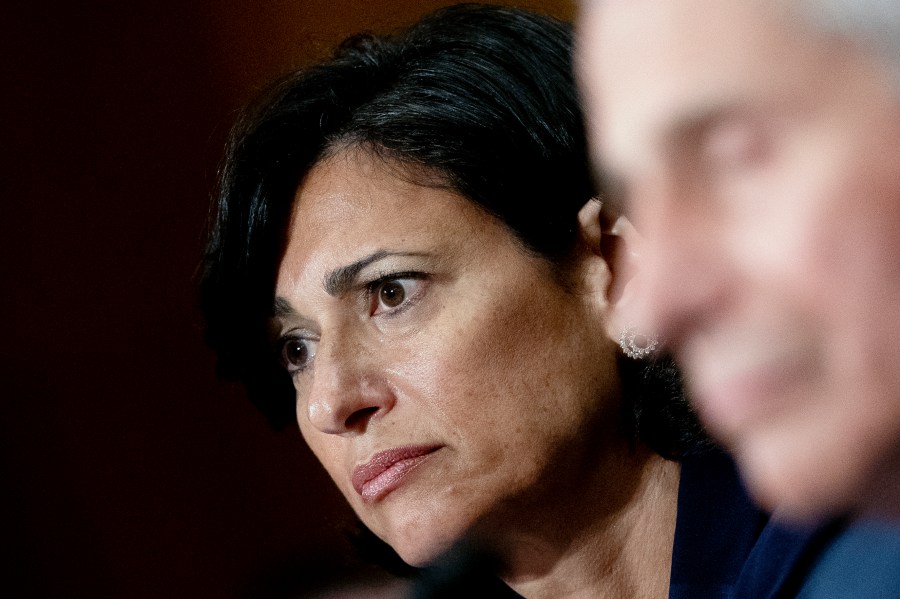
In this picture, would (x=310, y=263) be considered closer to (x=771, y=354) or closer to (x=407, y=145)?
(x=407, y=145)

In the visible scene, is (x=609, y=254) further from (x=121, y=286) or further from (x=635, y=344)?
(x=121, y=286)

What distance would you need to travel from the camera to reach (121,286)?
3.41 feet

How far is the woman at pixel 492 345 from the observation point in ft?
2.19

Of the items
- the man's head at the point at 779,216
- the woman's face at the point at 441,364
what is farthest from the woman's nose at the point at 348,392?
the man's head at the point at 779,216

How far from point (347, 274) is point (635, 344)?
0.67 feet

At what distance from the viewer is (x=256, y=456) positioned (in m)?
1.14

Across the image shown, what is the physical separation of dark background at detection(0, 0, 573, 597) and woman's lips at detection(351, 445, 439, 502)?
238mm

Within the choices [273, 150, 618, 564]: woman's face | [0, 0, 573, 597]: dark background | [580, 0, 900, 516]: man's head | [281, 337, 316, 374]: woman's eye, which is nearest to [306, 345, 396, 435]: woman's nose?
[273, 150, 618, 564]: woman's face

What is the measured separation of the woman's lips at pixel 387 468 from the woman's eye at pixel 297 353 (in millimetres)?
140

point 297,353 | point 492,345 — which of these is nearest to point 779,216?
A: point 492,345

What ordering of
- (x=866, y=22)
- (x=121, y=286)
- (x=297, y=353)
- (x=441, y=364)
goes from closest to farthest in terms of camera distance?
1. (x=866, y=22)
2. (x=441, y=364)
3. (x=297, y=353)
4. (x=121, y=286)

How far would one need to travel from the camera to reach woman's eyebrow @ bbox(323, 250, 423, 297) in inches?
27.8

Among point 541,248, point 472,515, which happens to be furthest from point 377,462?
point 541,248

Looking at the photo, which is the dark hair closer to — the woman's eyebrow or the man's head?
the woman's eyebrow
